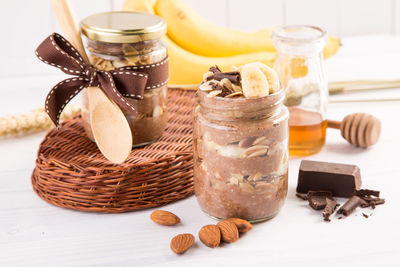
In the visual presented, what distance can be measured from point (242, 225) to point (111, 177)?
0.22 m

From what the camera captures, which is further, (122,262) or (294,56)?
(294,56)

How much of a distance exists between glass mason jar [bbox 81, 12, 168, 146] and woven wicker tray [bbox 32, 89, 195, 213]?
0.04 meters

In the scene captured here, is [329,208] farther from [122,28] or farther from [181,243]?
[122,28]

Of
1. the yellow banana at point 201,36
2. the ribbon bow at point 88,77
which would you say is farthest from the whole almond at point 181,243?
the yellow banana at point 201,36

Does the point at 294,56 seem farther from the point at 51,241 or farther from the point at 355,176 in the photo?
the point at 51,241

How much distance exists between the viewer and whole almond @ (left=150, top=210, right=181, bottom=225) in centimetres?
92

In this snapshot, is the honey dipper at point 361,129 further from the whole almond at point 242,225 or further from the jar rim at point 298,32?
the whole almond at point 242,225

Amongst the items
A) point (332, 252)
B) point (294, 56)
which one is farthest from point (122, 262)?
point (294, 56)

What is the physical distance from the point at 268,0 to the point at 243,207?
3.62 ft

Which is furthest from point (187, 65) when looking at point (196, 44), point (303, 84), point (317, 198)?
point (317, 198)

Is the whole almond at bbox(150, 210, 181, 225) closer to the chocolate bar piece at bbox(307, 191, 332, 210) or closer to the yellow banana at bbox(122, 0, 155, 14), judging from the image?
the chocolate bar piece at bbox(307, 191, 332, 210)

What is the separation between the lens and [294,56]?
1.15m

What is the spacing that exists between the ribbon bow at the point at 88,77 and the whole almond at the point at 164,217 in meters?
0.17

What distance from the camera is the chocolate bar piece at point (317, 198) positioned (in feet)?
A: 3.15
